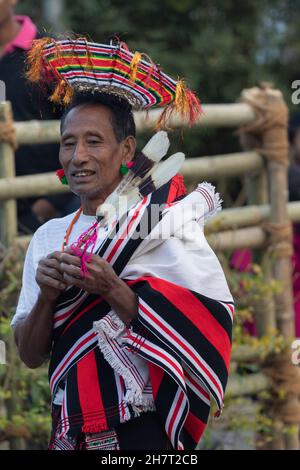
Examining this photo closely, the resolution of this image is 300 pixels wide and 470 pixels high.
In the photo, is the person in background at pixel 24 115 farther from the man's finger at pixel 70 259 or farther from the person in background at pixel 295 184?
the man's finger at pixel 70 259

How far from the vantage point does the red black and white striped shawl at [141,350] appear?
3236mm

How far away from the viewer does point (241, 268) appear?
18.7 feet

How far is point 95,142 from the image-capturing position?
3.35 metres

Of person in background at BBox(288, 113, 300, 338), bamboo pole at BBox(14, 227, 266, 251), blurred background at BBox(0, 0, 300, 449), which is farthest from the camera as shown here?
blurred background at BBox(0, 0, 300, 449)

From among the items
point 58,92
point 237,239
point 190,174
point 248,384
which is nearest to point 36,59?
point 58,92

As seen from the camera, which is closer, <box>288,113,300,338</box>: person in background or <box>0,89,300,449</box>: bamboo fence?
<box>0,89,300,449</box>: bamboo fence

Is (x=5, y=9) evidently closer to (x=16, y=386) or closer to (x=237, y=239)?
(x=237, y=239)

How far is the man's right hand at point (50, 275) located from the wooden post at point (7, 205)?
1.65 meters

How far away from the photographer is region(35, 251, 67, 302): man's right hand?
126 inches

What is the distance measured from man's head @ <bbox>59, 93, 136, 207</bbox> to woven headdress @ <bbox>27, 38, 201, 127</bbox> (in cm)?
5

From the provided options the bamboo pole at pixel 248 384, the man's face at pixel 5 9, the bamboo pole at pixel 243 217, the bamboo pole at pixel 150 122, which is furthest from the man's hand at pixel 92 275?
the man's face at pixel 5 9

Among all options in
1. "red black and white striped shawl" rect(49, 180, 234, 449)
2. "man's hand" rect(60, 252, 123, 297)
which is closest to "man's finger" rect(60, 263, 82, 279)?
"man's hand" rect(60, 252, 123, 297)

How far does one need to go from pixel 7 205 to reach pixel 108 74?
1727 mm

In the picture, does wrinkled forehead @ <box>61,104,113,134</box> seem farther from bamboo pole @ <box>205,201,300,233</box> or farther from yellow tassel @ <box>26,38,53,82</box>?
bamboo pole @ <box>205,201,300,233</box>
